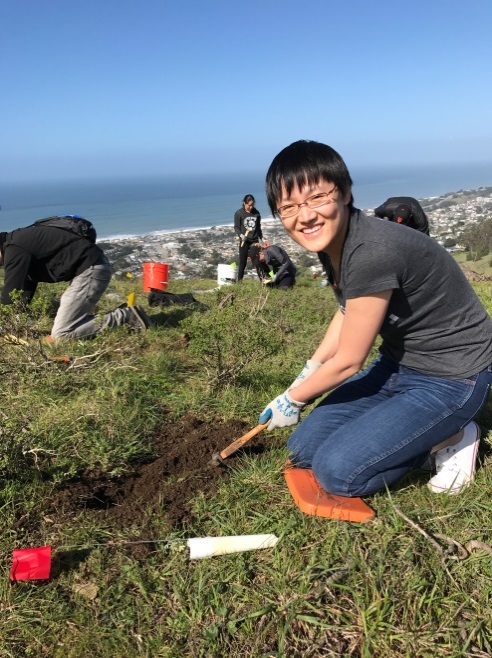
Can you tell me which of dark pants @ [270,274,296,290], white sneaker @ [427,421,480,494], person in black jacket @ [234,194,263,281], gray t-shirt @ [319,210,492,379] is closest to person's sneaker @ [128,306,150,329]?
gray t-shirt @ [319,210,492,379]

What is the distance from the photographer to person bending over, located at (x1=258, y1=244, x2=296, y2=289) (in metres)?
8.66

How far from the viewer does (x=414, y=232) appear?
7.05 ft

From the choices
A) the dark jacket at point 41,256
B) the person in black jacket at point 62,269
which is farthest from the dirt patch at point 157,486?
the dark jacket at point 41,256

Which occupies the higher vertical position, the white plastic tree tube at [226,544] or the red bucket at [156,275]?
the red bucket at [156,275]

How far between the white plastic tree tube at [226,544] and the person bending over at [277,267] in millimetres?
6652

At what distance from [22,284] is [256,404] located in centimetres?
280

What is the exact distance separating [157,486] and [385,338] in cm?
134

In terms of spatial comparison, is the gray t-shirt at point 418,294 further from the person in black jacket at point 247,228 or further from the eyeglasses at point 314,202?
the person in black jacket at point 247,228

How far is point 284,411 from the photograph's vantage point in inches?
94.3

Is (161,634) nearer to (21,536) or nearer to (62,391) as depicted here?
(21,536)

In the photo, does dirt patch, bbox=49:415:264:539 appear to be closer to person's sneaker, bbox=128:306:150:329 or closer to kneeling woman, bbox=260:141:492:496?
kneeling woman, bbox=260:141:492:496

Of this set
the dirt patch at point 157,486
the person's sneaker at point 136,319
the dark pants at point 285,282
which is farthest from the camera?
the dark pants at point 285,282

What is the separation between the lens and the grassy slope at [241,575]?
165 centimetres

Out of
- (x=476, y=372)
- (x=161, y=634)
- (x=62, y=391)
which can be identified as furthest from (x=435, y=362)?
(x=62, y=391)
